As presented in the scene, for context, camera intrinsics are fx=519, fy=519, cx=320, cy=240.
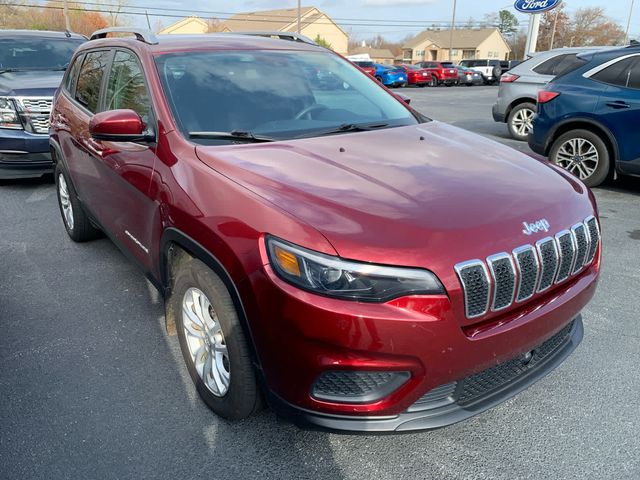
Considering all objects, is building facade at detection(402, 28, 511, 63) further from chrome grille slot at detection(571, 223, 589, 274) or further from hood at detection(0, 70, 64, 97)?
chrome grille slot at detection(571, 223, 589, 274)

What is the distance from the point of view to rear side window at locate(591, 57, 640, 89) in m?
5.95

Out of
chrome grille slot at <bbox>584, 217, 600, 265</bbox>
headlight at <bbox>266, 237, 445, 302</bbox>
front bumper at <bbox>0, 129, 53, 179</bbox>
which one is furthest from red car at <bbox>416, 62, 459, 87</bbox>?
headlight at <bbox>266, 237, 445, 302</bbox>

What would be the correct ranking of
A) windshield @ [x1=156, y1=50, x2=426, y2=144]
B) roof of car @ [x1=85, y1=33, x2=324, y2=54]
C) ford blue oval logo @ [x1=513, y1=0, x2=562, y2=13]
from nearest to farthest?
windshield @ [x1=156, y1=50, x2=426, y2=144] → roof of car @ [x1=85, y1=33, x2=324, y2=54] → ford blue oval logo @ [x1=513, y1=0, x2=562, y2=13]

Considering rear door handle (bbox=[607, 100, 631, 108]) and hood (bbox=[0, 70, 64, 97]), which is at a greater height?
hood (bbox=[0, 70, 64, 97])

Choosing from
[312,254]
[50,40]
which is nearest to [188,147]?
[312,254]

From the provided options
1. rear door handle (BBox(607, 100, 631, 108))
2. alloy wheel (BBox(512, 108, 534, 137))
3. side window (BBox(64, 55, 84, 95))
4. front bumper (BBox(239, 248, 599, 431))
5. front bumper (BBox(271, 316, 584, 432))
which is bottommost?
alloy wheel (BBox(512, 108, 534, 137))

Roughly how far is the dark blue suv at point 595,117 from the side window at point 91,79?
531 cm

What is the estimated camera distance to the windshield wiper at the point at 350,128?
2.92 metres

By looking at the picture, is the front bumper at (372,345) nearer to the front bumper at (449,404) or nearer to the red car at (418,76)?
the front bumper at (449,404)

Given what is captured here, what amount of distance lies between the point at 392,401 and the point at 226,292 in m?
0.79

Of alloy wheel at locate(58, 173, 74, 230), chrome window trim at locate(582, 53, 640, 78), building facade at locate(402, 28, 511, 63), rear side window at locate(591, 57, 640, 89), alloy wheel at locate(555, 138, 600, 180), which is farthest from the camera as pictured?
building facade at locate(402, 28, 511, 63)

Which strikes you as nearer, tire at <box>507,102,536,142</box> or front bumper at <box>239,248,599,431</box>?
front bumper at <box>239,248,599,431</box>

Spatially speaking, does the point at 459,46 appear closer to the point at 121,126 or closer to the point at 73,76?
the point at 73,76

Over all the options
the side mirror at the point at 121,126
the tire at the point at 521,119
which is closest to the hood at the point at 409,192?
the side mirror at the point at 121,126
